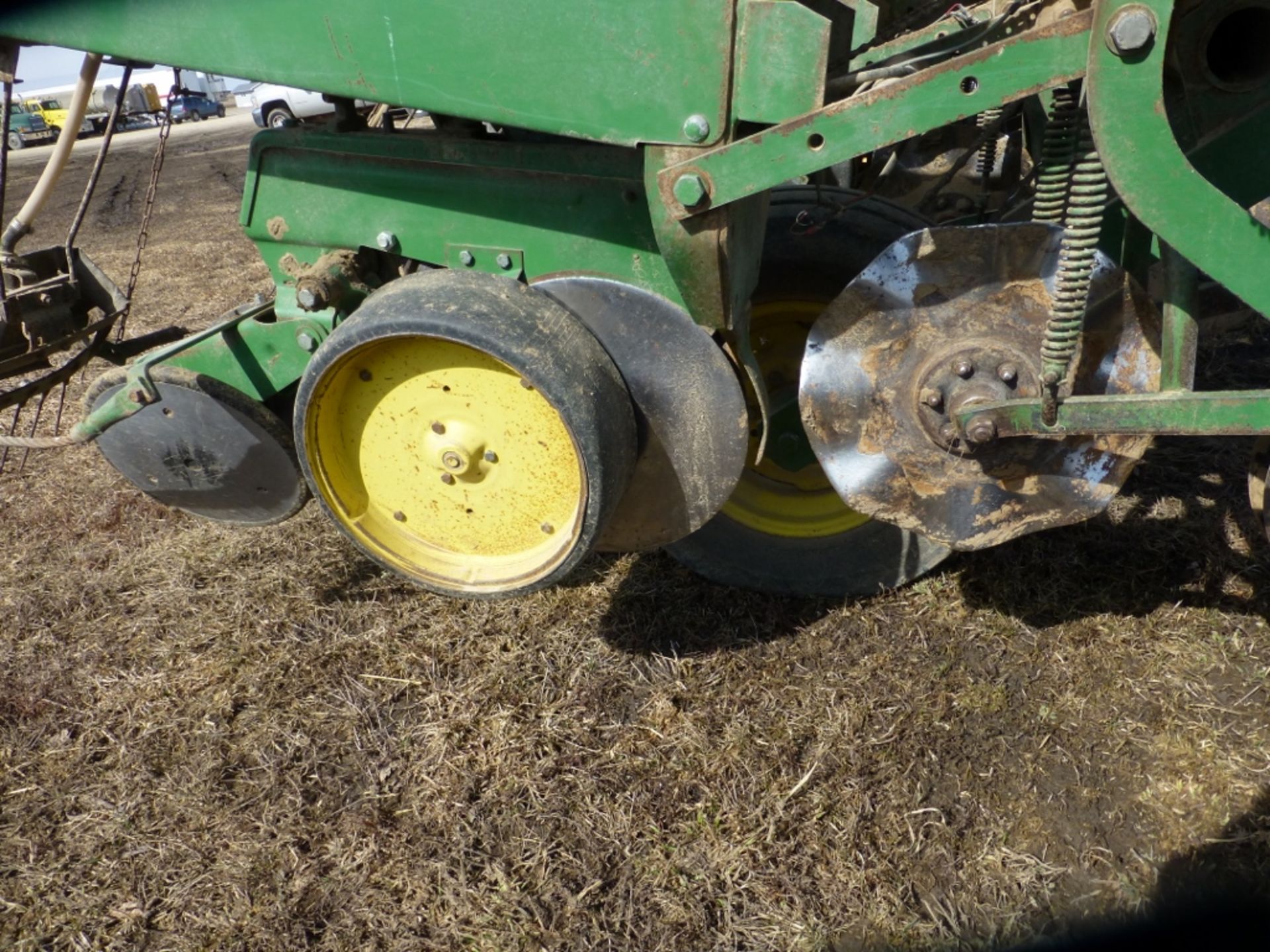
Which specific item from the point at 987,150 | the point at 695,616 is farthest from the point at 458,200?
the point at 987,150

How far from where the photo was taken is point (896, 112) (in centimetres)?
158

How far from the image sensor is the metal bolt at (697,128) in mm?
1661

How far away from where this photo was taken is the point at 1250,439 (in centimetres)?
335

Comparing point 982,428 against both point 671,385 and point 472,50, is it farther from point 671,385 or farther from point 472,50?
point 472,50

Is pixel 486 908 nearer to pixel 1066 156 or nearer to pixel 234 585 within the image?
pixel 234 585

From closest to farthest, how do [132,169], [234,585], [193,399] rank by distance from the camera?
[193,399] < [234,585] < [132,169]

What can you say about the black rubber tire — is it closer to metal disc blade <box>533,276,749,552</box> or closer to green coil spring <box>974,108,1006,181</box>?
metal disc blade <box>533,276,749,552</box>

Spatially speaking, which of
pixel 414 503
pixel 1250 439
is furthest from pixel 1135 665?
pixel 414 503

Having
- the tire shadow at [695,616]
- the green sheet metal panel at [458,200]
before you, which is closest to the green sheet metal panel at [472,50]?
the green sheet metal panel at [458,200]

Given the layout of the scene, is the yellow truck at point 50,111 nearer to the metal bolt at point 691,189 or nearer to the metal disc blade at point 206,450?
the metal disc blade at point 206,450

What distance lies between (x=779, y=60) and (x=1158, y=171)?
64 centimetres

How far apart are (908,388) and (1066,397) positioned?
325mm

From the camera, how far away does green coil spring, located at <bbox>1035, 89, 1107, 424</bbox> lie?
1670mm

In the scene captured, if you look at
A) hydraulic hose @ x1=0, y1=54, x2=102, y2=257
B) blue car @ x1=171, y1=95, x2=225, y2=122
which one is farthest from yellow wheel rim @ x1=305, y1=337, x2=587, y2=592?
blue car @ x1=171, y1=95, x2=225, y2=122
